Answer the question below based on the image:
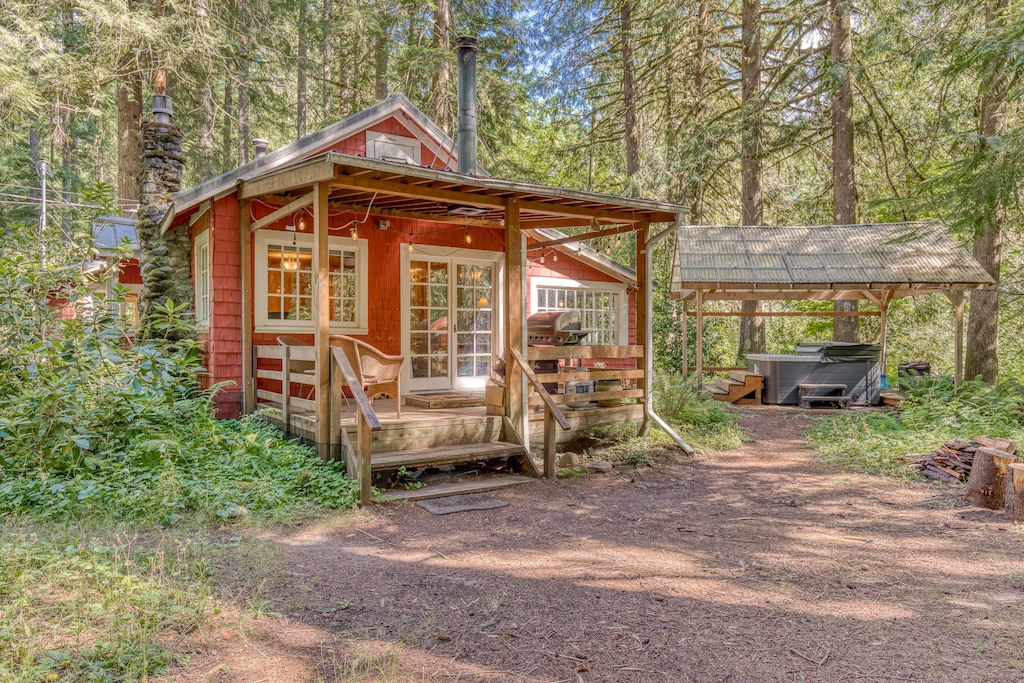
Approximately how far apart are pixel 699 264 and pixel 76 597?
10351 mm

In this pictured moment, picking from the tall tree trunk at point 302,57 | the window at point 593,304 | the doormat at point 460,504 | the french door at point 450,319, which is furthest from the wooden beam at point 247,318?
the tall tree trunk at point 302,57

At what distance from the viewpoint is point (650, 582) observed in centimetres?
386

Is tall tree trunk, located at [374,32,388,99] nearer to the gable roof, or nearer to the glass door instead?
the gable roof

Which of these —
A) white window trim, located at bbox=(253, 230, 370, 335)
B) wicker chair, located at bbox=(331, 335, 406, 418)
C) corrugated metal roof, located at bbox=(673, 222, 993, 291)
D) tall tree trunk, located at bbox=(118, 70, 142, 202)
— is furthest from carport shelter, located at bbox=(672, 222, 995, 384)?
tall tree trunk, located at bbox=(118, 70, 142, 202)

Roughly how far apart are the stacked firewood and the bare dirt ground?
0.57m

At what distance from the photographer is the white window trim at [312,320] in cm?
778

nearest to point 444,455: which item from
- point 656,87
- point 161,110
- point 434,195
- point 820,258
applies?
point 434,195

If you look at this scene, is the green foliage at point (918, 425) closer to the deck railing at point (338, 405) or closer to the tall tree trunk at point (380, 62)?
the deck railing at point (338, 405)

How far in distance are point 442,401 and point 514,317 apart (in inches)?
63.9

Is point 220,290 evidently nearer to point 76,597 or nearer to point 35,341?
point 35,341

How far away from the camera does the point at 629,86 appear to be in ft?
50.1

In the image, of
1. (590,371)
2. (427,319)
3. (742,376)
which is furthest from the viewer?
(742,376)

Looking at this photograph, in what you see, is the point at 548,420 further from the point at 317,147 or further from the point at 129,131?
the point at 129,131

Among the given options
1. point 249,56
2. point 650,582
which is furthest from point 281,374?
point 249,56
